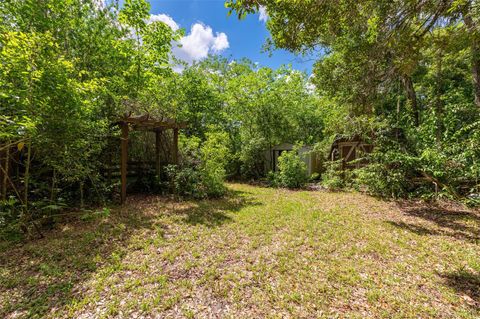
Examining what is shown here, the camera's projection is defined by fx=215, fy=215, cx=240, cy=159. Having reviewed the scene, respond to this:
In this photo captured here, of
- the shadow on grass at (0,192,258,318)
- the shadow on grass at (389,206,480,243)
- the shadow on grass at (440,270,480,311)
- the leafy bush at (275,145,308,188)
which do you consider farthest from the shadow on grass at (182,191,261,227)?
the shadow on grass at (389,206,480,243)

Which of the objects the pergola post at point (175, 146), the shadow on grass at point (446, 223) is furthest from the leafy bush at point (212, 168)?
the shadow on grass at point (446, 223)

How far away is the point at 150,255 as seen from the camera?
3.40m

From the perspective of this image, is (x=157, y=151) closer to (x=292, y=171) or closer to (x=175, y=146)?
(x=175, y=146)

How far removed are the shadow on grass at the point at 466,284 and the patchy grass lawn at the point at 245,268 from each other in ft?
0.05

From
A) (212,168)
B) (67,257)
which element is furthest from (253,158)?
(67,257)

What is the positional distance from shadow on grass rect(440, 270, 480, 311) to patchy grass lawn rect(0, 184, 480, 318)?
2 centimetres

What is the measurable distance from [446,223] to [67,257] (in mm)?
7605

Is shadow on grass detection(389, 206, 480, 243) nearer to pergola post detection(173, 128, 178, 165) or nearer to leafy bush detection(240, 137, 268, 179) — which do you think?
pergola post detection(173, 128, 178, 165)

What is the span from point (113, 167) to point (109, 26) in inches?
196

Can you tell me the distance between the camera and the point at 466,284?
9.20ft

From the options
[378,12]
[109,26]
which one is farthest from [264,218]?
[109,26]

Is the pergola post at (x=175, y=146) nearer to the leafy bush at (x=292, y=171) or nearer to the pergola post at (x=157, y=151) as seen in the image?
the pergola post at (x=157, y=151)

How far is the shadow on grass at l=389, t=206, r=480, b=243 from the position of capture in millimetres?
4410

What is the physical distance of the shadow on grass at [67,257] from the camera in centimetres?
242
